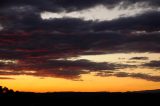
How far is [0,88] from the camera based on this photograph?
156 m

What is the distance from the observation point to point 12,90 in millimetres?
163875
